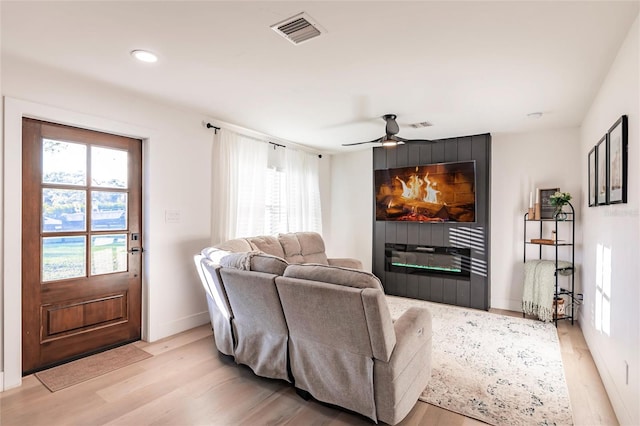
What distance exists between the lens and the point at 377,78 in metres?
→ 2.85

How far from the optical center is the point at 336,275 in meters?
2.14

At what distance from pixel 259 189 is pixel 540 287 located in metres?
3.95

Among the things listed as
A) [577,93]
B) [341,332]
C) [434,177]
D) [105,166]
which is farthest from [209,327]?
[577,93]

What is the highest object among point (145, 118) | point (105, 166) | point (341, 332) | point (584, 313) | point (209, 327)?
point (145, 118)

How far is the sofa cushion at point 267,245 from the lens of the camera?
4.14 m

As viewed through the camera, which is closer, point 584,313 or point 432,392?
point 432,392

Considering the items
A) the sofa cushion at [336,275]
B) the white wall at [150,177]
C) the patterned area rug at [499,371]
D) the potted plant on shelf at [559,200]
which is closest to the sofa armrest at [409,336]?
the sofa cushion at [336,275]

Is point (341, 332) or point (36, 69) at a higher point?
point (36, 69)

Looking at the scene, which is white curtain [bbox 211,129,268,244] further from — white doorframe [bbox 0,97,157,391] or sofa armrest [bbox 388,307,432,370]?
sofa armrest [bbox 388,307,432,370]

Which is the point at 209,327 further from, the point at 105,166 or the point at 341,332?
the point at 341,332

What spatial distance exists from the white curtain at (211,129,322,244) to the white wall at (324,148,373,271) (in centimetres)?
51

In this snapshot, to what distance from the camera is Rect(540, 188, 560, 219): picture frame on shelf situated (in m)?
4.39

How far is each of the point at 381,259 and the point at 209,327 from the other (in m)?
3.07

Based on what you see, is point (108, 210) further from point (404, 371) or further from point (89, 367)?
point (404, 371)
